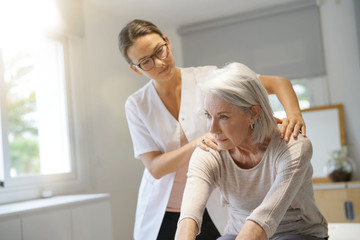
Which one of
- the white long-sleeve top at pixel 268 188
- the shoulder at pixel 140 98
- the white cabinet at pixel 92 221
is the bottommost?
the white cabinet at pixel 92 221

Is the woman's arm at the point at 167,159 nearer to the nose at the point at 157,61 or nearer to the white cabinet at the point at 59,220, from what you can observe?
the nose at the point at 157,61

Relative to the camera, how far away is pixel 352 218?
3.94m

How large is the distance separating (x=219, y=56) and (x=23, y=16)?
97.5 inches

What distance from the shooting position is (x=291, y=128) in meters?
1.34

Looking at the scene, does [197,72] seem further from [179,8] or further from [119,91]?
[179,8]

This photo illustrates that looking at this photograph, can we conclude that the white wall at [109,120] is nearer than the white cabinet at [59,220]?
No

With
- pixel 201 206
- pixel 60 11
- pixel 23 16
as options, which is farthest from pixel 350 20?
pixel 201 206

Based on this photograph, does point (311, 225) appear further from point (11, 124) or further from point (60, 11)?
point (60, 11)

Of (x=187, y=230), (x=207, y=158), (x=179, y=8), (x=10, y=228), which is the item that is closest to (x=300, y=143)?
(x=207, y=158)

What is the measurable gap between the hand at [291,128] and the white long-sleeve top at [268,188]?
0.7 inches

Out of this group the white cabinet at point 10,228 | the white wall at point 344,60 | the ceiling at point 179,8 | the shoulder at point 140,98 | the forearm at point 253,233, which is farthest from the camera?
the white wall at point 344,60

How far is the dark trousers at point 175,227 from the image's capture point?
70.9 inches

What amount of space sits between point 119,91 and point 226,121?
10.8ft

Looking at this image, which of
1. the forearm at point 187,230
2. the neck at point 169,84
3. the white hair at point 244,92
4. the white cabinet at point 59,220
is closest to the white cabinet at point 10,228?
A: the white cabinet at point 59,220
